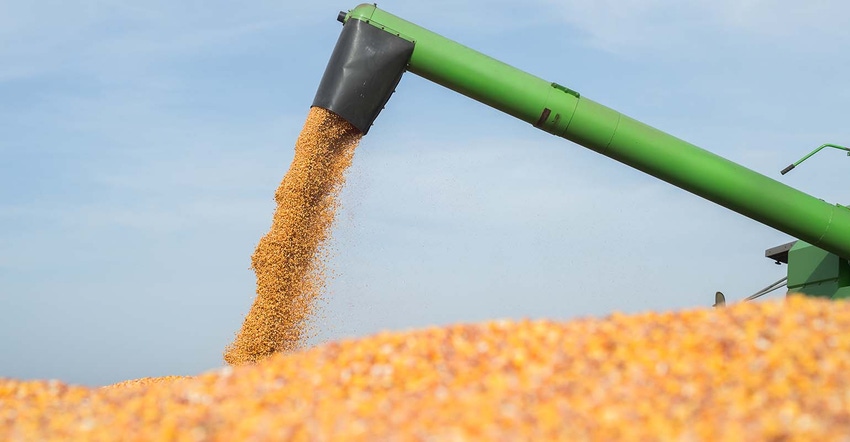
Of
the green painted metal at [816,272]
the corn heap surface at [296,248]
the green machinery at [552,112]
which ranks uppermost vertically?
the green machinery at [552,112]

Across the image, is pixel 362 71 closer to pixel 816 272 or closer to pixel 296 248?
pixel 296 248

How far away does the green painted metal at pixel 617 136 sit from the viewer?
20.0 feet

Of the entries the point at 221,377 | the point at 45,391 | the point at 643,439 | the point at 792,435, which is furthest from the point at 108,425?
the point at 792,435

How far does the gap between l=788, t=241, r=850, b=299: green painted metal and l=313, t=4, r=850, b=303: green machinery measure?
18 mm

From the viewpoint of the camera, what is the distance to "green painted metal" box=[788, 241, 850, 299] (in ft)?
22.0

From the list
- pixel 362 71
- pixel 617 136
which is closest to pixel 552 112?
pixel 617 136

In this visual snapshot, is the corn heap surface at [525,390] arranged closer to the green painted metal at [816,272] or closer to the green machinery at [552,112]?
the green machinery at [552,112]

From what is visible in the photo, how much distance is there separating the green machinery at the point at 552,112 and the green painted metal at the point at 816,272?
2cm

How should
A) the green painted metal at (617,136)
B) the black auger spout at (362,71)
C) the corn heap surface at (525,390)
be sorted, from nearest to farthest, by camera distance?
the corn heap surface at (525,390) → the black auger spout at (362,71) → the green painted metal at (617,136)

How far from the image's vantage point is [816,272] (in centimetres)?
694

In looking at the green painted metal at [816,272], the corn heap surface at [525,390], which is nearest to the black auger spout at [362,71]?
the corn heap surface at [525,390]

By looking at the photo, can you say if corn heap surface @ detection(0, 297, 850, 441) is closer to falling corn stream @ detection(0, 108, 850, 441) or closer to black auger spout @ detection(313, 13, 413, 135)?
falling corn stream @ detection(0, 108, 850, 441)

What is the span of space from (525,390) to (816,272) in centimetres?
492

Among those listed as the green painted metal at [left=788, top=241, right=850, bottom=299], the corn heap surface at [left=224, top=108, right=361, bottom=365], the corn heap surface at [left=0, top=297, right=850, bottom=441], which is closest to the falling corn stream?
the corn heap surface at [left=0, top=297, right=850, bottom=441]
